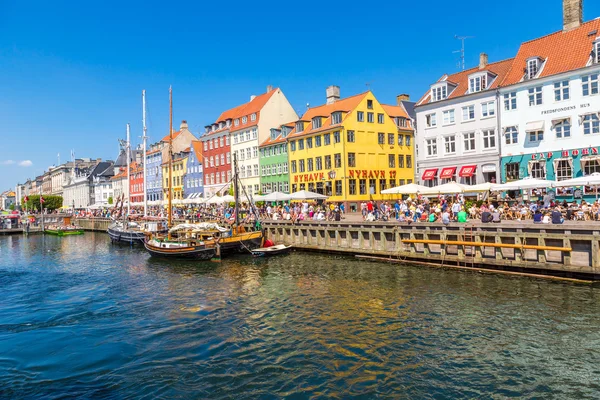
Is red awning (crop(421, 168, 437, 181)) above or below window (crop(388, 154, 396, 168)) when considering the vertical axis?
below

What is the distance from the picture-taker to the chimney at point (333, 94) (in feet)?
216

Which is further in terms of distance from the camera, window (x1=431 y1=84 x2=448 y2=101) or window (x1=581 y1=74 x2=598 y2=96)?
window (x1=431 y1=84 x2=448 y2=101)

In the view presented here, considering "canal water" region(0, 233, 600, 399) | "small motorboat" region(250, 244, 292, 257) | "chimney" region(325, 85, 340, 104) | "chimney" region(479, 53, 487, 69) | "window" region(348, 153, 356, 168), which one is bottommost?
"canal water" region(0, 233, 600, 399)

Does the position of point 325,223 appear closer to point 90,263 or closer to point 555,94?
point 90,263

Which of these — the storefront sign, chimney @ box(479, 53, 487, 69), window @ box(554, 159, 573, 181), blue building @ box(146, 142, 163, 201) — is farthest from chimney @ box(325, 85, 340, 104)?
blue building @ box(146, 142, 163, 201)

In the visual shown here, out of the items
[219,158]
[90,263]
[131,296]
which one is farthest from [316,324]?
[219,158]

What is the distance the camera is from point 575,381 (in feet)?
38.0

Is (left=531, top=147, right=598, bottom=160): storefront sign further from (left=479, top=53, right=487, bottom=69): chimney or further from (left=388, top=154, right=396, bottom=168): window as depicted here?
(left=388, top=154, right=396, bottom=168): window

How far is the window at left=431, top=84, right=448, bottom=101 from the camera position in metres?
49.1

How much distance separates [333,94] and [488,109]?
26238 mm

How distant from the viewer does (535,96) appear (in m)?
40.7

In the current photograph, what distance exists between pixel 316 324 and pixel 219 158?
220ft

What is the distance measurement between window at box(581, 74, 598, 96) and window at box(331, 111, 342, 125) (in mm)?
26921

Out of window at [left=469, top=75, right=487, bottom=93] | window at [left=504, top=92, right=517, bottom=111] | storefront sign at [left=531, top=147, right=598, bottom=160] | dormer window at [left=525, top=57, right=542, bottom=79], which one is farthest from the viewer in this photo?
window at [left=469, top=75, right=487, bottom=93]
